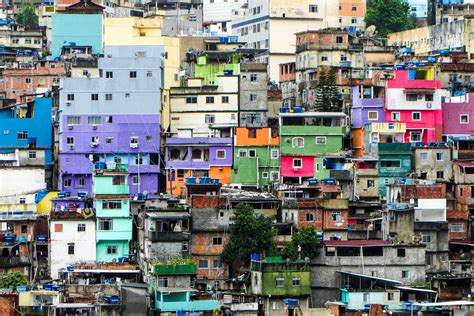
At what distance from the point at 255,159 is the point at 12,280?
45.2ft

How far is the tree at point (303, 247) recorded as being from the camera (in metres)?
60.0

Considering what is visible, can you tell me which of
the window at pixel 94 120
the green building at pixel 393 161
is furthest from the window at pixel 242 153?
the green building at pixel 393 161

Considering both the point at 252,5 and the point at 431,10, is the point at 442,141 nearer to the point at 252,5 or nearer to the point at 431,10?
the point at 252,5

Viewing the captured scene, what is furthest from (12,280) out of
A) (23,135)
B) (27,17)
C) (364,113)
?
(27,17)

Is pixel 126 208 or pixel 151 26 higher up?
pixel 151 26

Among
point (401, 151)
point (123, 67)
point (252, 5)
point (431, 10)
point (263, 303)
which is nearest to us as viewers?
point (263, 303)

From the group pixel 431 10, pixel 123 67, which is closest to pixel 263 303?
pixel 123 67

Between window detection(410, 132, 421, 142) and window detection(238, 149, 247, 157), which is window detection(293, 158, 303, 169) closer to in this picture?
window detection(238, 149, 247, 157)

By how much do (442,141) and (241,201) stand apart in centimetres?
1086

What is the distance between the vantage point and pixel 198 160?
71.8 metres

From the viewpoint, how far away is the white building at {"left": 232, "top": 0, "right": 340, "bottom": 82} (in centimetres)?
8844

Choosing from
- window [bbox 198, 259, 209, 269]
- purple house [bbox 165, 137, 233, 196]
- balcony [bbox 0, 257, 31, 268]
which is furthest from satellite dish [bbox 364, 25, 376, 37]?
balcony [bbox 0, 257, 31, 268]

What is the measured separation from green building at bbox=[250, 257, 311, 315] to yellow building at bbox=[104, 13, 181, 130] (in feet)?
71.1

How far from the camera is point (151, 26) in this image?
82.5 metres
